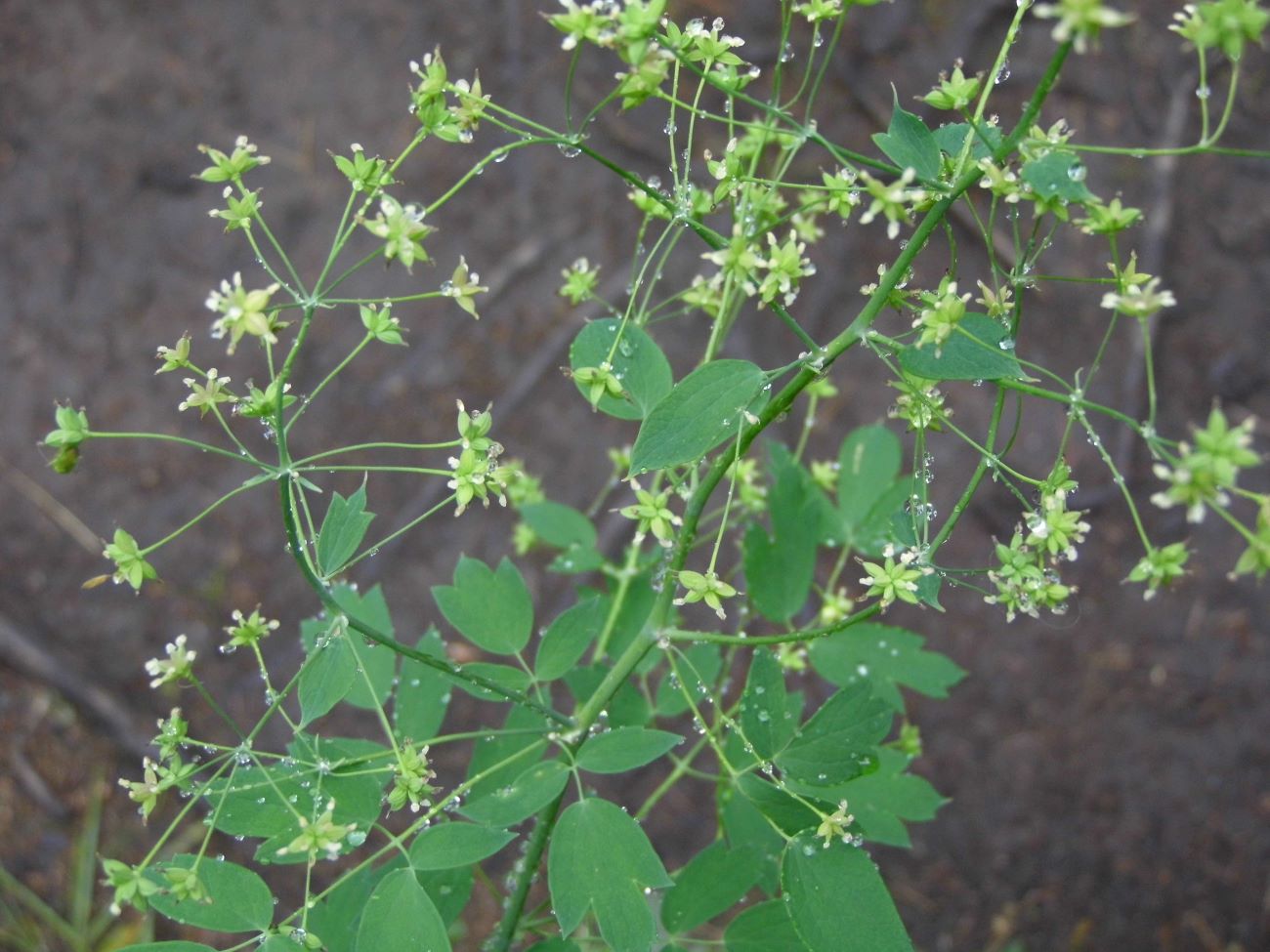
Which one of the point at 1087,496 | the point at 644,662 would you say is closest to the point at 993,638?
the point at 1087,496

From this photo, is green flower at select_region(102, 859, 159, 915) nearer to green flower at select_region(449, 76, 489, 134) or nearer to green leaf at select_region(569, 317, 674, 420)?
green leaf at select_region(569, 317, 674, 420)

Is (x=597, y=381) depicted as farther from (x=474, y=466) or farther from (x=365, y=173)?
(x=365, y=173)

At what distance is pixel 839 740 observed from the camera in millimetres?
1350

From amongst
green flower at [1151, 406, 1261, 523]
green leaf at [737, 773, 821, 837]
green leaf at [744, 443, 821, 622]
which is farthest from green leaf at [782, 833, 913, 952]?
green flower at [1151, 406, 1261, 523]

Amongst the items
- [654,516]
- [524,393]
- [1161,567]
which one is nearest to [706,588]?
[654,516]

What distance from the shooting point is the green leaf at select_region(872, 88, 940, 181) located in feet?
3.71

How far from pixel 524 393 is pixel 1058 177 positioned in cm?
248

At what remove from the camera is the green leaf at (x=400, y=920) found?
1291mm

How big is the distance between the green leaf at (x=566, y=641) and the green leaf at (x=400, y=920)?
0.34 metres

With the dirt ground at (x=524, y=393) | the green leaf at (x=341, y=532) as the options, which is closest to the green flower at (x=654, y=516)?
the green leaf at (x=341, y=532)

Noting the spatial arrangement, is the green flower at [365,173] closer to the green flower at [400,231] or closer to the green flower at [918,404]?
the green flower at [400,231]

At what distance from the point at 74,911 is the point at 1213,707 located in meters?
3.29

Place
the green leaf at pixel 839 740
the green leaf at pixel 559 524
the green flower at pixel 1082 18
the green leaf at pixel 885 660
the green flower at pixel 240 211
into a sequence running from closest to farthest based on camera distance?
the green flower at pixel 1082 18 → the green flower at pixel 240 211 → the green leaf at pixel 839 740 → the green leaf at pixel 885 660 → the green leaf at pixel 559 524

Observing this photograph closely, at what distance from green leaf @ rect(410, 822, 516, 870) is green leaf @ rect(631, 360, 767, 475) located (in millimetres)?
477
